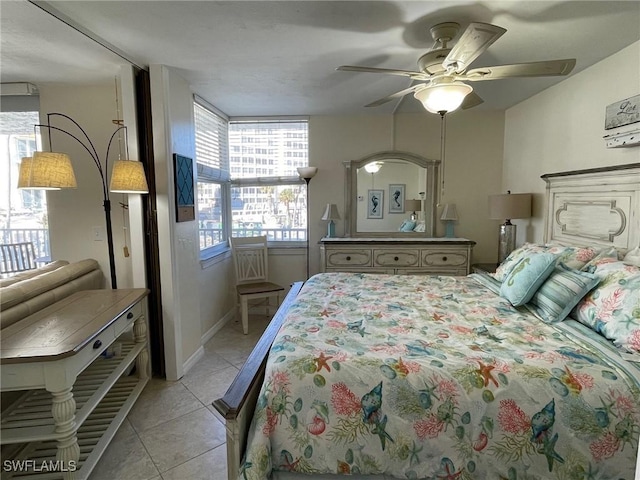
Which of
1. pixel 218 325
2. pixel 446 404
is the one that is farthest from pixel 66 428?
pixel 218 325

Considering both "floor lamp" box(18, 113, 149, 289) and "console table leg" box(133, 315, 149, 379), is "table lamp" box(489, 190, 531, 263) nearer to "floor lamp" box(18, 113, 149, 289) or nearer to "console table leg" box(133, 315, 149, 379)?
"floor lamp" box(18, 113, 149, 289)

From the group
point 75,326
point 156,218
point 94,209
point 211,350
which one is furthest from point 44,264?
point 211,350

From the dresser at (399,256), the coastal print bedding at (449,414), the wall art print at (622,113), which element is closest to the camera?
the coastal print bedding at (449,414)

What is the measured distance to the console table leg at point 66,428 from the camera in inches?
60.0

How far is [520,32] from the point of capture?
6.67 ft

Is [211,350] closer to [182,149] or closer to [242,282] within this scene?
[242,282]

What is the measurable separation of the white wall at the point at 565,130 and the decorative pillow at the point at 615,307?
95cm

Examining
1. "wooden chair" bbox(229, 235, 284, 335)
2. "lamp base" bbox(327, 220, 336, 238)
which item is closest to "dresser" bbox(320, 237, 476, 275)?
"lamp base" bbox(327, 220, 336, 238)

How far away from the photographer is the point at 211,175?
363 centimetres

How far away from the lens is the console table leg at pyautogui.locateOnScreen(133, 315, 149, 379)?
98.5 inches

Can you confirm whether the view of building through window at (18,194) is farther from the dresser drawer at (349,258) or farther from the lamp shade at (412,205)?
the lamp shade at (412,205)

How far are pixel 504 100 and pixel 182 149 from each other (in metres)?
3.25

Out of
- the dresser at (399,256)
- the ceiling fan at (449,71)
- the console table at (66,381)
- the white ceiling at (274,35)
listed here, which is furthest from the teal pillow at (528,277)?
the console table at (66,381)

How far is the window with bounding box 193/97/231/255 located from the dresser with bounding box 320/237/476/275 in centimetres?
129
